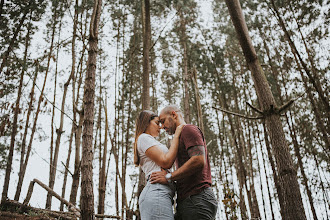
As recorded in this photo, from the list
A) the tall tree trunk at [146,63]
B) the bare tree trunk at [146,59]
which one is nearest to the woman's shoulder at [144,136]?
the tall tree trunk at [146,63]

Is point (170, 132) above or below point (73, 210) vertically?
above

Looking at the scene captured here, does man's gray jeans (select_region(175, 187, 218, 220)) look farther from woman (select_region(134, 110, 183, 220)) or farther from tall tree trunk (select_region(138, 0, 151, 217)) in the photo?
tall tree trunk (select_region(138, 0, 151, 217))

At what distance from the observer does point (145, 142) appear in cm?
134

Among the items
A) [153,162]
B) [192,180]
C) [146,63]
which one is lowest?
[192,180]

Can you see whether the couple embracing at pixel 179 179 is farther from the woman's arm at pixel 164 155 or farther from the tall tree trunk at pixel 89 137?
the tall tree trunk at pixel 89 137

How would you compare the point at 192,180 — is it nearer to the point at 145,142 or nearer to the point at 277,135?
the point at 145,142

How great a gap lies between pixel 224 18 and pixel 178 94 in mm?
3823

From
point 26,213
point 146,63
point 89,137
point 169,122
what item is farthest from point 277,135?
point 26,213

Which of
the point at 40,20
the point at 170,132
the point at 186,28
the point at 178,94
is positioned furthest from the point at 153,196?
the point at 178,94

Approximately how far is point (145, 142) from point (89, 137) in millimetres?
778

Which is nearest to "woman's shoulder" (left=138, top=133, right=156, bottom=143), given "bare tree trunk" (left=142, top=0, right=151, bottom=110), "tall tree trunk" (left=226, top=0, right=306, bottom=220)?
"tall tree trunk" (left=226, top=0, right=306, bottom=220)

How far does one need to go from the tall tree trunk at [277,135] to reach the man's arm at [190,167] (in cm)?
106

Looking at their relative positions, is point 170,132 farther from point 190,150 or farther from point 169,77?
point 169,77

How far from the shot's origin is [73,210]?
3.19m
